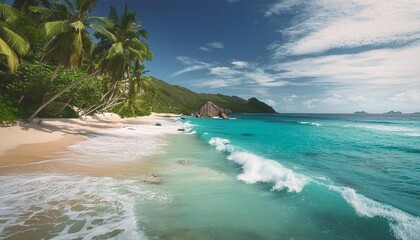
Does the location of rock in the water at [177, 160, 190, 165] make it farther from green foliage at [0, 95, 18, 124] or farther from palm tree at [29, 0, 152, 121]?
green foliage at [0, 95, 18, 124]

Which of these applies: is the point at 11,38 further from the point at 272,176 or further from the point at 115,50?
the point at 272,176

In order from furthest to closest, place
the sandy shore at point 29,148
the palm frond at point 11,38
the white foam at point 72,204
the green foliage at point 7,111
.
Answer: the green foliage at point 7,111
the palm frond at point 11,38
the sandy shore at point 29,148
the white foam at point 72,204

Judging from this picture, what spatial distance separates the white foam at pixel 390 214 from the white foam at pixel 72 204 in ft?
19.4

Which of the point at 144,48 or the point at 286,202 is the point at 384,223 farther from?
the point at 144,48

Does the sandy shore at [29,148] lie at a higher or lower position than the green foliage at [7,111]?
lower

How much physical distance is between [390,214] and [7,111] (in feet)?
77.8

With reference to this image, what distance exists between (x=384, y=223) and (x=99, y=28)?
66.7ft

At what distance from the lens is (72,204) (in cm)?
672

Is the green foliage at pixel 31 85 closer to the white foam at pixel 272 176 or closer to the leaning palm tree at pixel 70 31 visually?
the leaning palm tree at pixel 70 31

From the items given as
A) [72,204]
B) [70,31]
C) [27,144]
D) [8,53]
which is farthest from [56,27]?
[72,204]

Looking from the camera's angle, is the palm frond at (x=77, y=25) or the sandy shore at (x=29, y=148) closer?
the sandy shore at (x=29, y=148)

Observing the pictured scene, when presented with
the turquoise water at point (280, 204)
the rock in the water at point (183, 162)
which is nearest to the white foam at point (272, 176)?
the turquoise water at point (280, 204)

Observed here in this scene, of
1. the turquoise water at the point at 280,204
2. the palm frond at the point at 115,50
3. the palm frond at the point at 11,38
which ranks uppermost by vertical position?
the palm frond at the point at 115,50

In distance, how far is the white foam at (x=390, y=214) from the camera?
6090mm
